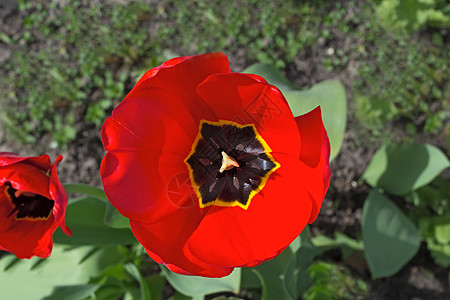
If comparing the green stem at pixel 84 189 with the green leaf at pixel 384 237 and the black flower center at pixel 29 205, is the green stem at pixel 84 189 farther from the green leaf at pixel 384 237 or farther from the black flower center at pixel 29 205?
the green leaf at pixel 384 237

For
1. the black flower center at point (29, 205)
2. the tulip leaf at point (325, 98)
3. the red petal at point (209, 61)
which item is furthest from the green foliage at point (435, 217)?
the black flower center at point (29, 205)

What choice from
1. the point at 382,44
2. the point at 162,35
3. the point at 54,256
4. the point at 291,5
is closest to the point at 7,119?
the point at 162,35

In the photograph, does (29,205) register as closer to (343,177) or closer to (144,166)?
(144,166)

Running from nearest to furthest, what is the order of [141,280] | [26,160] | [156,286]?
1. [26,160]
2. [141,280]
3. [156,286]

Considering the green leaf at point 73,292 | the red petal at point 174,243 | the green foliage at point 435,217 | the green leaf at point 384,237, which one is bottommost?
the green foliage at point 435,217

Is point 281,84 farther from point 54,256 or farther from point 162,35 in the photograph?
point 162,35

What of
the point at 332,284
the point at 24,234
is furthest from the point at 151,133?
A: the point at 332,284
